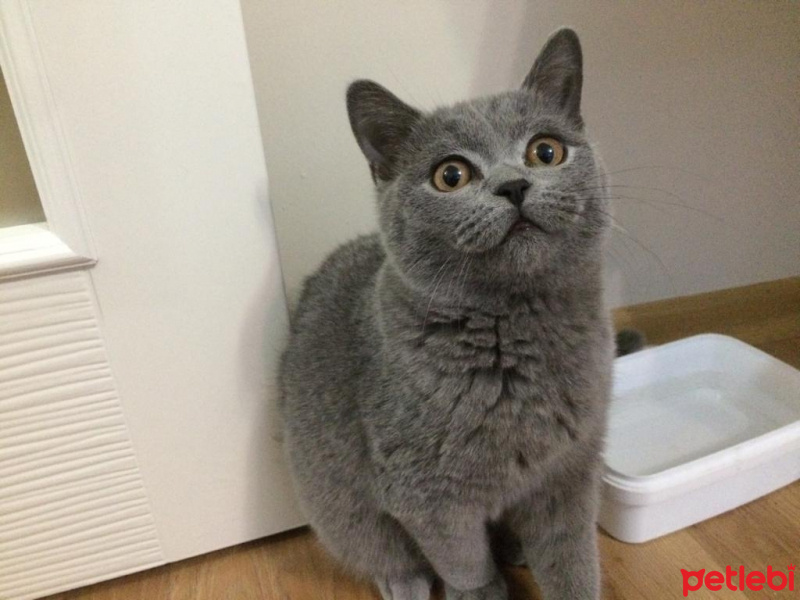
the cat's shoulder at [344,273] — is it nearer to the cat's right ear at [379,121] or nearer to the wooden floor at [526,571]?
the cat's right ear at [379,121]

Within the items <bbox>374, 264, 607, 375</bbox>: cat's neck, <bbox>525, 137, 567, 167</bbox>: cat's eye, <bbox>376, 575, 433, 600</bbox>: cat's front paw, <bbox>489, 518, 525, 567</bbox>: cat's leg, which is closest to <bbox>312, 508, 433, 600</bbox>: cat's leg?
<bbox>376, 575, 433, 600</bbox>: cat's front paw

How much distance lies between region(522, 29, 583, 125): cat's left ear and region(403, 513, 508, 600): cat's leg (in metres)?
0.50

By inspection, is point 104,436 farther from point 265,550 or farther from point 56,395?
point 265,550

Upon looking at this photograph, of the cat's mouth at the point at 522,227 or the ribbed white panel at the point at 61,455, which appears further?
the ribbed white panel at the point at 61,455

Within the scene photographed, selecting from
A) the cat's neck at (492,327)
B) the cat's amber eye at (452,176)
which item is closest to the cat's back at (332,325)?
the cat's neck at (492,327)

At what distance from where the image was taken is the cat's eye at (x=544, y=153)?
600 mm

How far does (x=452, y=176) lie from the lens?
0.59 m

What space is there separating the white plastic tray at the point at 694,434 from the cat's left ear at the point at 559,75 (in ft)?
1.42

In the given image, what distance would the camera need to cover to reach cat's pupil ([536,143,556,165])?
60cm

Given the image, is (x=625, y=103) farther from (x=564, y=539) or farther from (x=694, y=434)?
(x=564, y=539)

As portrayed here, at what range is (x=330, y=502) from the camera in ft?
2.63

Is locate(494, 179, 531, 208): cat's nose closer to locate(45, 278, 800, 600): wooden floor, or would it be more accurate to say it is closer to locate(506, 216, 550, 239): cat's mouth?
locate(506, 216, 550, 239): cat's mouth

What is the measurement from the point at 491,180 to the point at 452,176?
0.18 feet

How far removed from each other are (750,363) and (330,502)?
35.5 inches
